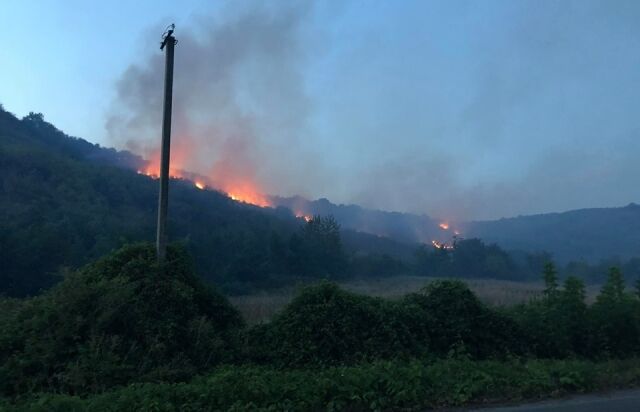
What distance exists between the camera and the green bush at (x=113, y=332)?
819 cm

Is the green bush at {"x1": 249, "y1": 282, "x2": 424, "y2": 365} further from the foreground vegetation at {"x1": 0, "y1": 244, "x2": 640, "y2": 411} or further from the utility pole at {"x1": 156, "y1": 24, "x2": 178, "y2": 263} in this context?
the utility pole at {"x1": 156, "y1": 24, "x2": 178, "y2": 263}

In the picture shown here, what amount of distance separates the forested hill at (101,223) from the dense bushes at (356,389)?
25.9 m

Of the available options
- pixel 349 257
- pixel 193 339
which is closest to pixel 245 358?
pixel 193 339

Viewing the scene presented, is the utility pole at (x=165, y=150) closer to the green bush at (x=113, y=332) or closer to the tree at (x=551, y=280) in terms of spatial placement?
the green bush at (x=113, y=332)

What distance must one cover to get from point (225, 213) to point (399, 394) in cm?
7501

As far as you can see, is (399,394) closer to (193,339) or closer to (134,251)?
(193,339)

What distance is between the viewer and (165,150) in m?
11.0

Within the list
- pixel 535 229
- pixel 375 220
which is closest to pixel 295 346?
pixel 535 229

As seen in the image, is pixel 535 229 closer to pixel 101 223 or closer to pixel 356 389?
pixel 101 223

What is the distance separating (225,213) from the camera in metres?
80.3

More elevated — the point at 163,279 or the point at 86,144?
the point at 86,144

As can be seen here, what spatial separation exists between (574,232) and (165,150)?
91458mm

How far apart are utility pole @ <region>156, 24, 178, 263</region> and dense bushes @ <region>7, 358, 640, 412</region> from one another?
3.90 m

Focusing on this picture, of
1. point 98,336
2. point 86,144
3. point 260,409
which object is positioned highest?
point 86,144
